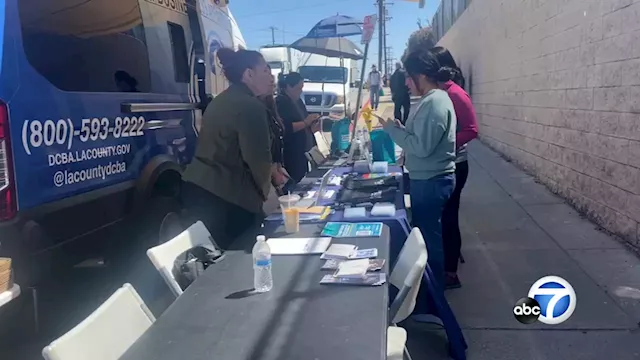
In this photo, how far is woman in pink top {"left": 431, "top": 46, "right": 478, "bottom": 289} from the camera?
4078mm

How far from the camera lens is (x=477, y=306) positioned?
3934 millimetres

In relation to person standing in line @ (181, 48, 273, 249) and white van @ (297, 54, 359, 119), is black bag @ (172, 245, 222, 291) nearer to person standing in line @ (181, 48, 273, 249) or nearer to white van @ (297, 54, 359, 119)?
person standing in line @ (181, 48, 273, 249)

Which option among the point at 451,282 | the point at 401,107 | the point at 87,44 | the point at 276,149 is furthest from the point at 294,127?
the point at 401,107

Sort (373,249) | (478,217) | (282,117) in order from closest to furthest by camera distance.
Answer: (373,249)
(282,117)
(478,217)

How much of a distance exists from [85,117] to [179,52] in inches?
63.7

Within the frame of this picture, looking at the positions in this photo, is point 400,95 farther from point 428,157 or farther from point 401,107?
point 428,157

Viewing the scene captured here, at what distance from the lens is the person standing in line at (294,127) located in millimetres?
5812

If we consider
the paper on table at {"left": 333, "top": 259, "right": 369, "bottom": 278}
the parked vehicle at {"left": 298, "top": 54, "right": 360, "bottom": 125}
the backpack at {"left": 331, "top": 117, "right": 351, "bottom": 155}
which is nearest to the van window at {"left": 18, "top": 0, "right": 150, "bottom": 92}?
the paper on table at {"left": 333, "top": 259, "right": 369, "bottom": 278}

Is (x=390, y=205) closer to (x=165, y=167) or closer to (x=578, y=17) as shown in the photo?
(x=165, y=167)

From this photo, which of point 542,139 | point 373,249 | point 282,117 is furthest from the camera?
point 542,139

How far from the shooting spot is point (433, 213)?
11.9 ft

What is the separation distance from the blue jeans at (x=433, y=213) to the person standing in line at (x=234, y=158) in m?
0.97

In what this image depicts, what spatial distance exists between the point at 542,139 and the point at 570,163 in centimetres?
130

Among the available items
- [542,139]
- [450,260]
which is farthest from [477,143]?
[450,260]
